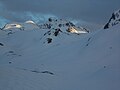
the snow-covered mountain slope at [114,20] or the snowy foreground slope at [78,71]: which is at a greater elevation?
the snow-covered mountain slope at [114,20]

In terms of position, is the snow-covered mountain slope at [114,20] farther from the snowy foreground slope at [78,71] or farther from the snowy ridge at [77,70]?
the snowy ridge at [77,70]

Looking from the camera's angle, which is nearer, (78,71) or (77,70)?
(78,71)

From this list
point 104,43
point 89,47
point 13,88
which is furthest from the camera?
point 89,47

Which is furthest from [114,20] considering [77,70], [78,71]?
[78,71]

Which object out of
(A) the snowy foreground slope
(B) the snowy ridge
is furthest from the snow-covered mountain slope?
(B) the snowy ridge

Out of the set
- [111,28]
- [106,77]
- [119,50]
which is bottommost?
[106,77]

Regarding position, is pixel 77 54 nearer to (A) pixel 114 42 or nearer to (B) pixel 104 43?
(B) pixel 104 43

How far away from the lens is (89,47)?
80188mm

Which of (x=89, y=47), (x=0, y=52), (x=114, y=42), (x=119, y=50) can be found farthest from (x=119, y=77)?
(x=0, y=52)

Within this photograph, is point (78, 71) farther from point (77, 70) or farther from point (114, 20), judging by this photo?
point (114, 20)

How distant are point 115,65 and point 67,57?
121 ft

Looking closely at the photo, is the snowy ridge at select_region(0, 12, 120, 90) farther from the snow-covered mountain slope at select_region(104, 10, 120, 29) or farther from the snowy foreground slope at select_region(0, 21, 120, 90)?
the snow-covered mountain slope at select_region(104, 10, 120, 29)

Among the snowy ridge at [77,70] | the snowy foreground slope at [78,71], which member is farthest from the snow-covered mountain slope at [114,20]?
the snowy ridge at [77,70]

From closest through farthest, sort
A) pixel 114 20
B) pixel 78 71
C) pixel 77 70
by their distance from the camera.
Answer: pixel 78 71, pixel 77 70, pixel 114 20
